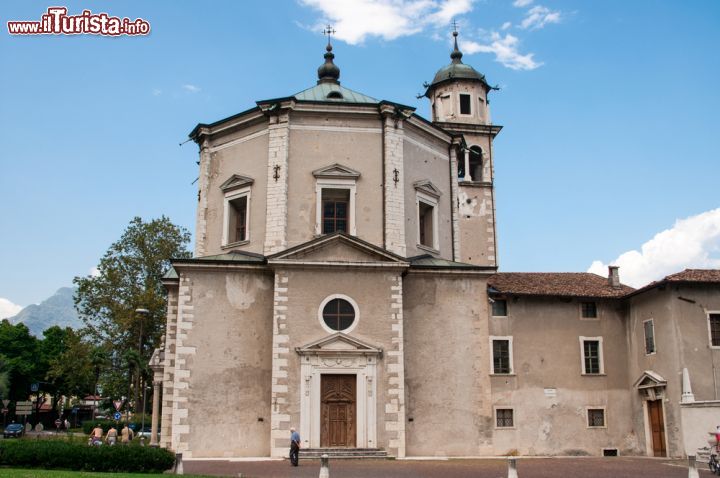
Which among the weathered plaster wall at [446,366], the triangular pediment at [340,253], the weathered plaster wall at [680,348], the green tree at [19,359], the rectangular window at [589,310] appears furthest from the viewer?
the green tree at [19,359]

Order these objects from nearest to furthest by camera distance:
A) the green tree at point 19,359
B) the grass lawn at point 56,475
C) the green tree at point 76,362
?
the grass lawn at point 56,475 → the green tree at point 76,362 → the green tree at point 19,359

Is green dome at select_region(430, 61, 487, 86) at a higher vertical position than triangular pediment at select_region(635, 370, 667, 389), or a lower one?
higher

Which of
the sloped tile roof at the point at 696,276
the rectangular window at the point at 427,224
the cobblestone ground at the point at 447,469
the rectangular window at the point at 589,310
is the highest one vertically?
the rectangular window at the point at 427,224

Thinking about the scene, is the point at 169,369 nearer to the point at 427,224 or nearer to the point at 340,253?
the point at 340,253

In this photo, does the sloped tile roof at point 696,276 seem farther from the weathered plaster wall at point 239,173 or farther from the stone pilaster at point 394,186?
the weathered plaster wall at point 239,173

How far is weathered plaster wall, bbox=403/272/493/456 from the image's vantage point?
1040 inches

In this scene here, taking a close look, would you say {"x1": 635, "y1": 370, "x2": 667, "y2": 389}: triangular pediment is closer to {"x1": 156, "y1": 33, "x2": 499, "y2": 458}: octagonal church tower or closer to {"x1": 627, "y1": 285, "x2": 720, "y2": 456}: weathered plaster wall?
{"x1": 627, "y1": 285, "x2": 720, "y2": 456}: weathered plaster wall

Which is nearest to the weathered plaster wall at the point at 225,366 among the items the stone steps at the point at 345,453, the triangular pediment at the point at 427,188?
the stone steps at the point at 345,453

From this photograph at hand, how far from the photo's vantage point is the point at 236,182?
29.3 m

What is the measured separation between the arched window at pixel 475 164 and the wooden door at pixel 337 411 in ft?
55.9

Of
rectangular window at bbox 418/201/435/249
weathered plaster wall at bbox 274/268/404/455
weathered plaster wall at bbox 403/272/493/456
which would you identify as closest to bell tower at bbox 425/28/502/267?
rectangular window at bbox 418/201/435/249

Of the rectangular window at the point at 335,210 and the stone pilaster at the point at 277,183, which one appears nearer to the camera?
the stone pilaster at the point at 277,183

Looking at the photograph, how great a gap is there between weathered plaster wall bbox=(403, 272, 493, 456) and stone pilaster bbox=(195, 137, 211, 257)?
28.8 feet

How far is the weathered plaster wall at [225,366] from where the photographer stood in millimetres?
25078
